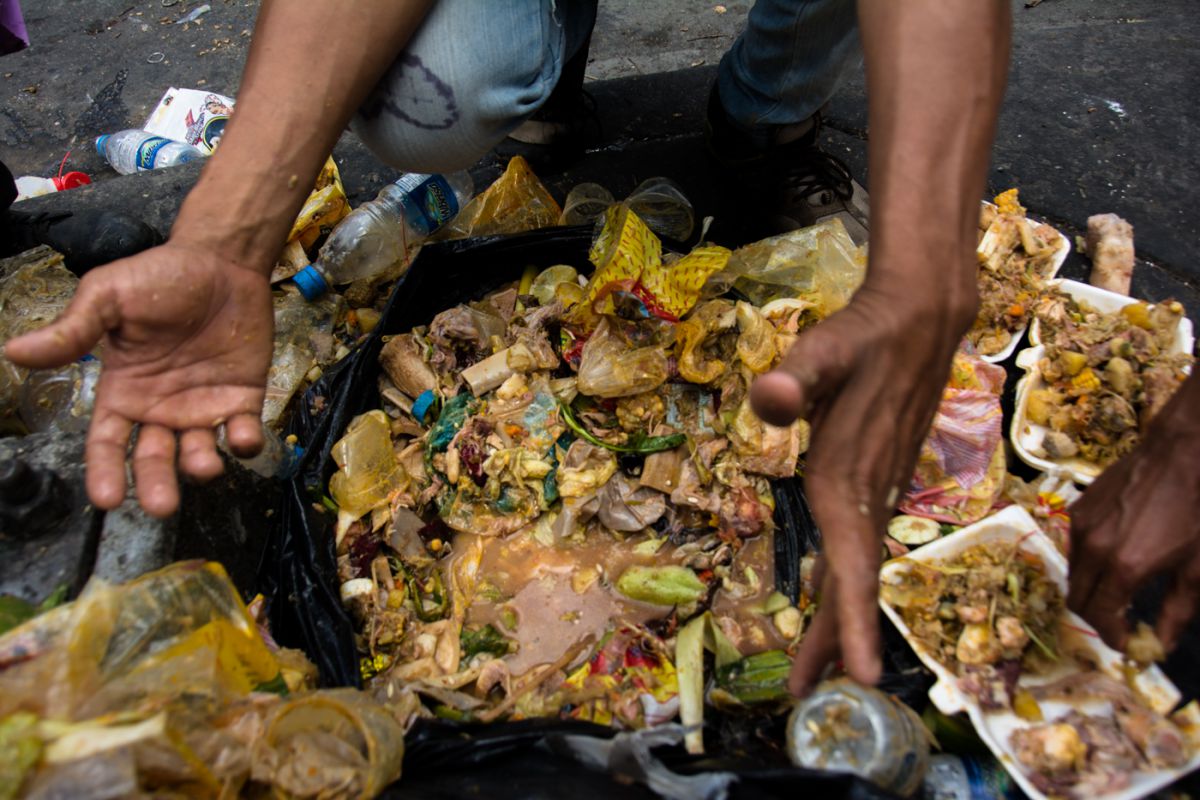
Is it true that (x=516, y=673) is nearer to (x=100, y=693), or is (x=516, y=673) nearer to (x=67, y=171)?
(x=100, y=693)

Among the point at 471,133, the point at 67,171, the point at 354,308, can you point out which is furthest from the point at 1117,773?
the point at 67,171

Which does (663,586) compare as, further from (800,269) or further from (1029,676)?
(800,269)

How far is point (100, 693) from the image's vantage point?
44.1 inches

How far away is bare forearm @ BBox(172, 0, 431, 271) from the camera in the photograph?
152cm

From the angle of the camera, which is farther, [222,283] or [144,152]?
[144,152]

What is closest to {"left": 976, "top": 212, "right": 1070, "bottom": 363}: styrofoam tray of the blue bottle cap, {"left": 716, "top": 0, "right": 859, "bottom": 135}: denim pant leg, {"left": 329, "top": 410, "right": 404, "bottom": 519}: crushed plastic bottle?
{"left": 716, "top": 0, "right": 859, "bottom": 135}: denim pant leg

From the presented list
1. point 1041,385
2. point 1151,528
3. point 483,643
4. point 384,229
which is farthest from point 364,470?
point 1041,385

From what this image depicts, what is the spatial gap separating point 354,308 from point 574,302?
775 mm

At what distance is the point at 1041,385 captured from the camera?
1983mm

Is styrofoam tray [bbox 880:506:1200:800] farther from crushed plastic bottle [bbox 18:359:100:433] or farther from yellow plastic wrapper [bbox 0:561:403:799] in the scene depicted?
crushed plastic bottle [bbox 18:359:100:433]

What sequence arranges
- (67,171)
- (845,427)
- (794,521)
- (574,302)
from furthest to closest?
(67,171) → (574,302) → (794,521) → (845,427)

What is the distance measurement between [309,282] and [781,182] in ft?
5.30

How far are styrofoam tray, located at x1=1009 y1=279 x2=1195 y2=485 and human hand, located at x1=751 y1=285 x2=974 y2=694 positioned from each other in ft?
2.81

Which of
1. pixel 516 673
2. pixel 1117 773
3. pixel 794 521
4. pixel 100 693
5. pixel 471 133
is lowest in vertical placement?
pixel 516 673
